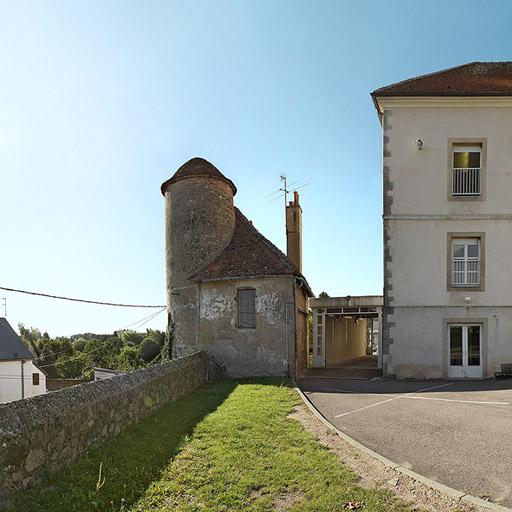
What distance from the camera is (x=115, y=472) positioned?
19.5 ft

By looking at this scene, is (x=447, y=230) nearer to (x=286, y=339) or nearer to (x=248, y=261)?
(x=286, y=339)

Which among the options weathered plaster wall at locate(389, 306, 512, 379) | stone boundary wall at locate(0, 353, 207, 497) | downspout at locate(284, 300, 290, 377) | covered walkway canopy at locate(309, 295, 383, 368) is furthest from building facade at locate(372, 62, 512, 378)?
stone boundary wall at locate(0, 353, 207, 497)

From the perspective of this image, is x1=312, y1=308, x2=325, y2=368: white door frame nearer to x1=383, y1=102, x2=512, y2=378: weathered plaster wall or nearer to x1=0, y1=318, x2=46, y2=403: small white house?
x1=383, y1=102, x2=512, y2=378: weathered plaster wall

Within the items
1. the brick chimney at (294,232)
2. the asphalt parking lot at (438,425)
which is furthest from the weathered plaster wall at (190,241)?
the asphalt parking lot at (438,425)

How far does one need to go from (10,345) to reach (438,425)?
35.0 metres

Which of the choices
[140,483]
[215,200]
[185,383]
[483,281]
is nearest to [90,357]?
[215,200]

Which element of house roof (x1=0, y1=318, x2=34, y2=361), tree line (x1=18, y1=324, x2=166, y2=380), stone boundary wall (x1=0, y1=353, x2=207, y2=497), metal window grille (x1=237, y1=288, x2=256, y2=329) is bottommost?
tree line (x1=18, y1=324, x2=166, y2=380)

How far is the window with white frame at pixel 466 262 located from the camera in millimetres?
16237

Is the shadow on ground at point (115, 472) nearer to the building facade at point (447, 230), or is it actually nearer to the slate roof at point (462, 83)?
the building facade at point (447, 230)

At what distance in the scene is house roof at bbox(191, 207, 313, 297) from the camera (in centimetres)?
1667

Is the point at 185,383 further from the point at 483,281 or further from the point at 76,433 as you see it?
the point at 483,281

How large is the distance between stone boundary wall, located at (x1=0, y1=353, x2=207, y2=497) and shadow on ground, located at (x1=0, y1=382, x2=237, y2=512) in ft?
0.55

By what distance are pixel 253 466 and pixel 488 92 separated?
1564cm

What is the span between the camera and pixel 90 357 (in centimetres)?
4512
